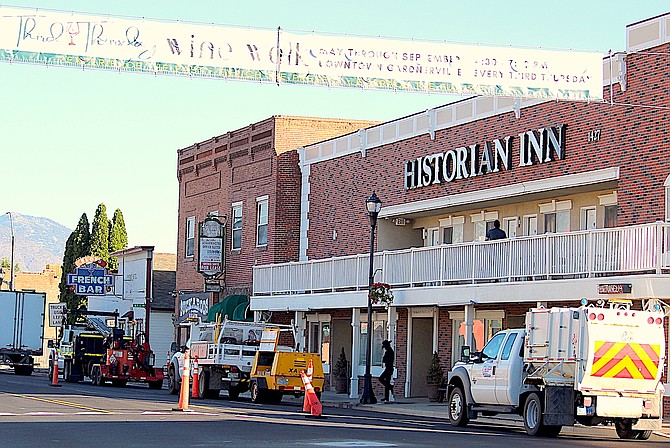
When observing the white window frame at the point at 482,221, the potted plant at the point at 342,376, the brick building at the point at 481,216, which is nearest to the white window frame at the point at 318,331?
the brick building at the point at 481,216

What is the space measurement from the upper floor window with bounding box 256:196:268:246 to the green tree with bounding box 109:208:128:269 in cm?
3628

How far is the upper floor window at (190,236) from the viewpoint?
5568 cm

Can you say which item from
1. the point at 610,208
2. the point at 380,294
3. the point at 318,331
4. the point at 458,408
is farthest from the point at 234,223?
the point at 458,408

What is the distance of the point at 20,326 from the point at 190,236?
902 centimetres

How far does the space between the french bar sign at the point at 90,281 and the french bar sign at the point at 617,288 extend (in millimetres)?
40072

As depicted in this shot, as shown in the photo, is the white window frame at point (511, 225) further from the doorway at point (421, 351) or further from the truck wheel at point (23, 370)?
the truck wheel at point (23, 370)

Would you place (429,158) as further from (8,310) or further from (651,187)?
(8,310)

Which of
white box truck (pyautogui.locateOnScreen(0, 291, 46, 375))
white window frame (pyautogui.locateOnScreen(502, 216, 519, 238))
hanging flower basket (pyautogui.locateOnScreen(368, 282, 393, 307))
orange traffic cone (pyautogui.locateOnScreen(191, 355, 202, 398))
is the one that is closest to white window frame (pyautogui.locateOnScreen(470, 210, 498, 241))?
white window frame (pyautogui.locateOnScreen(502, 216, 519, 238))

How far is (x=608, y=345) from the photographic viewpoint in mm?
22328

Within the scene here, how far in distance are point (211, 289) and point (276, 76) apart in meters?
29.4

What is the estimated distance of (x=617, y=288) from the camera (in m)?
26.9

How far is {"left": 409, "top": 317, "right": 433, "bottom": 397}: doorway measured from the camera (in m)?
38.4

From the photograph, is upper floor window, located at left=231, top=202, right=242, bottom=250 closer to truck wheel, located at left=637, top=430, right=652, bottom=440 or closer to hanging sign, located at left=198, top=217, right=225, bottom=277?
hanging sign, located at left=198, top=217, right=225, bottom=277

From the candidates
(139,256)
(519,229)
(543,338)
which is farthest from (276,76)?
(139,256)
